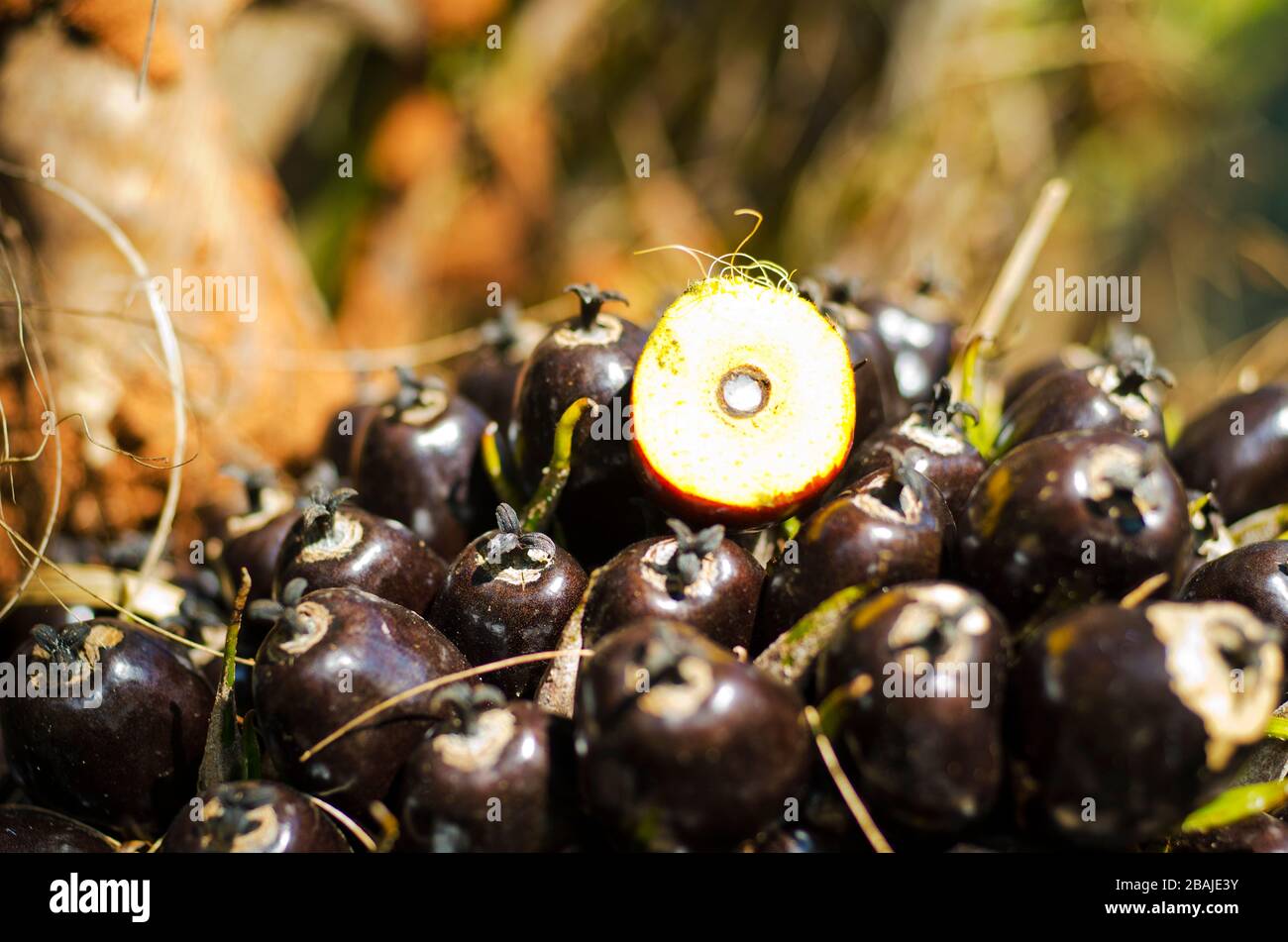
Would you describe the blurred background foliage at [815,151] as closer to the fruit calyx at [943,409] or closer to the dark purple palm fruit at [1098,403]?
the dark purple palm fruit at [1098,403]

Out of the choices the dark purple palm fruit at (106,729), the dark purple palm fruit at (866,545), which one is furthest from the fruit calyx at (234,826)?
the dark purple palm fruit at (866,545)

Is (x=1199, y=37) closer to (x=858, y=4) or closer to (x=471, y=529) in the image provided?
(x=858, y=4)

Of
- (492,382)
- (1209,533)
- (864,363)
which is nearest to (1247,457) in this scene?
(1209,533)

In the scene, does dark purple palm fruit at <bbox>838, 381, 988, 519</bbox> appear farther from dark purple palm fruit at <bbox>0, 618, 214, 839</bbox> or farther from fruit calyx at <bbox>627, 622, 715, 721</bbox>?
dark purple palm fruit at <bbox>0, 618, 214, 839</bbox>

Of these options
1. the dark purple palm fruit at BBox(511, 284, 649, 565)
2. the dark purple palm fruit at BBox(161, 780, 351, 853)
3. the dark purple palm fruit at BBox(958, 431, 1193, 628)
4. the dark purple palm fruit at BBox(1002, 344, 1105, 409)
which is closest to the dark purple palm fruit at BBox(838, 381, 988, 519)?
the dark purple palm fruit at BBox(958, 431, 1193, 628)

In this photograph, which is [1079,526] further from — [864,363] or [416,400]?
[416,400]

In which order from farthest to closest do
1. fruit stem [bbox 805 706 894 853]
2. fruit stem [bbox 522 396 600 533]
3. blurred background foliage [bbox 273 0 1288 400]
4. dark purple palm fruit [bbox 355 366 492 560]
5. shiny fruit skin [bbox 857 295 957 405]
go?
blurred background foliage [bbox 273 0 1288 400], shiny fruit skin [bbox 857 295 957 405], dark purple palm fruit [bbox 355 366 492 560], fruit stem [bbox 522 396 600 533], fruit stem [bbox 805 706 894 853]
